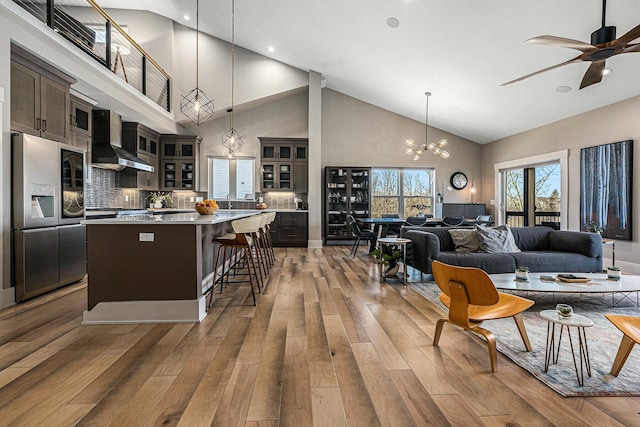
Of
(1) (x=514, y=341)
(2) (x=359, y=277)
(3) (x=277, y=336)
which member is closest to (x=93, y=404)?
(3) (x=277, y=336)

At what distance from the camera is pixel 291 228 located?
321 inches

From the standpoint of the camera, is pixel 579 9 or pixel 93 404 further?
pixel 579 9

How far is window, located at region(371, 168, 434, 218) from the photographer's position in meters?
9.19

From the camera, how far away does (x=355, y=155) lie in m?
8.91

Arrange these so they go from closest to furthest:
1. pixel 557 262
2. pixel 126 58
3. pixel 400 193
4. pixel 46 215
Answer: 1. pixel 46 215
2. pixel 557 262
3. pixel 126 58
4. pixel 400 193

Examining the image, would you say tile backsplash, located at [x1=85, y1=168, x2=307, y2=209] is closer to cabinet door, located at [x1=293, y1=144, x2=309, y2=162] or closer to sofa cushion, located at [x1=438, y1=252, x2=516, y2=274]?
cabinet door, located at [x1=293, y1=144, x2=309, y2=162]

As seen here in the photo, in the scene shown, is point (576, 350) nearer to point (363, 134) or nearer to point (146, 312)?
point (146, 312)

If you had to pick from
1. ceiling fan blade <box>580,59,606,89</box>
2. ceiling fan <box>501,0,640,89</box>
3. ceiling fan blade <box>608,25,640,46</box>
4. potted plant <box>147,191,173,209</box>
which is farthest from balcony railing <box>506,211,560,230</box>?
potted plant <box>147,191,173,209</box>

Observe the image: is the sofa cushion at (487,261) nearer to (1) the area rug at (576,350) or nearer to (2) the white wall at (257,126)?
(1) the area rug at (576,350)

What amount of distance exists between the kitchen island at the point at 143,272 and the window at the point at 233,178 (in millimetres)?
5658

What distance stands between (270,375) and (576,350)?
86.2 inches

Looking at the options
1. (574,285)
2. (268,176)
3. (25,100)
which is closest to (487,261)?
(574,285)

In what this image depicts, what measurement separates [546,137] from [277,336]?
7.14 meters

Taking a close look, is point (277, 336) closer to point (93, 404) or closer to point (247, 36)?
point (93, 404)
